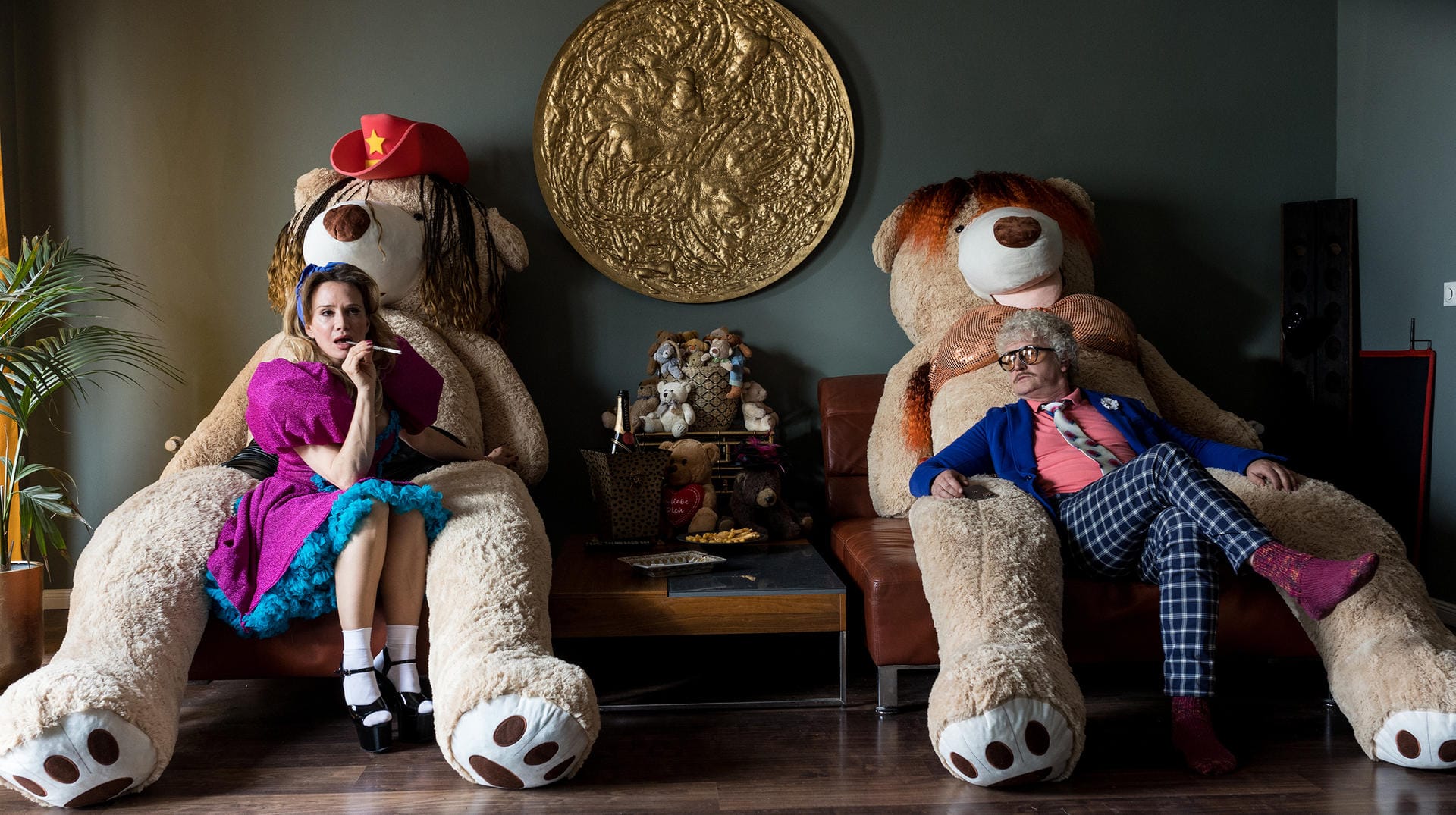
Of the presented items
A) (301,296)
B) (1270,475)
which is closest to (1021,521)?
(1270,475)

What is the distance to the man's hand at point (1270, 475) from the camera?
2.18m

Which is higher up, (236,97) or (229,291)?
(236,97)

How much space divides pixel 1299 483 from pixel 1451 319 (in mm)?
1110

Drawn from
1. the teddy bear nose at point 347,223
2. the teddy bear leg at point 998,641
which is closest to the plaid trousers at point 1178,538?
the teddy bear leg at point 998,641

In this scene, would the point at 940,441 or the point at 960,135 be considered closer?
the point at 940,441

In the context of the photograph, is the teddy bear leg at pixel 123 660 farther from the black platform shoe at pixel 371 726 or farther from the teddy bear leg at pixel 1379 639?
the teddy bear leg at pixel 1379 639

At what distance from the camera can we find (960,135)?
10.7 ft

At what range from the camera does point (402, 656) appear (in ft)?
6.63

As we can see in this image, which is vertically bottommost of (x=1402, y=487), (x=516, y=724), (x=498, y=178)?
(x=516, y=724)

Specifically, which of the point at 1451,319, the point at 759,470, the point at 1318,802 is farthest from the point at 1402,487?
the point at 759,470

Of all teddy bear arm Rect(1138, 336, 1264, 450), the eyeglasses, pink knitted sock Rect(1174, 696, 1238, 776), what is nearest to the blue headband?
the eyeglasses

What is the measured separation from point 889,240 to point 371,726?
1986 millimetres

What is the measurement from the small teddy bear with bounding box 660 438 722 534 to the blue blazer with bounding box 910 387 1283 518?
729mm

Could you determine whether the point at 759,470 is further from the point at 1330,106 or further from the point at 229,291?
the point at 1330,106
